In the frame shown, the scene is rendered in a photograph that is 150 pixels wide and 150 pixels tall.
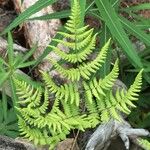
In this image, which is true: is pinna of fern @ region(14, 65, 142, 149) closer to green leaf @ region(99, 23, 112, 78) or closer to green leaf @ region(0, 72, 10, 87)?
green leaf @ region(99, 23, 112, 78)

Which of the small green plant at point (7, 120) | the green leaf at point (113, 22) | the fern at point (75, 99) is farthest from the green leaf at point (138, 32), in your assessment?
the small green plant at point (7, 120)

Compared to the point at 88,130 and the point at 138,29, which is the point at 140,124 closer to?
the point at 88,130

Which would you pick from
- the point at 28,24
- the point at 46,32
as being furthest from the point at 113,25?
the point at 28,24

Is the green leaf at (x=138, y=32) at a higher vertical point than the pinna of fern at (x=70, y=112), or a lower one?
higher

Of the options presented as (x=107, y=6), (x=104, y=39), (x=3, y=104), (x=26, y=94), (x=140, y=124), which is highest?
(x=107, y=6)

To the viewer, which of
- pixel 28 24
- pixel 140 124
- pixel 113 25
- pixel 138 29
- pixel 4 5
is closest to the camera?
pixel 113 25

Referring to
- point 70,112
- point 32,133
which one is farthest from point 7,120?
point 70,112

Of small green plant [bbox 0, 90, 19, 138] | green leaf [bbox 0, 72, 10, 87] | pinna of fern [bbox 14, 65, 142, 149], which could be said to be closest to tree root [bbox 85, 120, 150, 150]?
pinna of fern [bbox 14, 65, 142, 149]

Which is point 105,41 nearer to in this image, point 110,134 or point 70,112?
point 110,134

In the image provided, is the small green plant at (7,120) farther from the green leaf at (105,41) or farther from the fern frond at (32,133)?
the green leaf at (105,41)

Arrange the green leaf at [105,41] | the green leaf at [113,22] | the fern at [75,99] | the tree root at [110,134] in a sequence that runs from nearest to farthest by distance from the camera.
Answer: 1. the fern at [75,99]
2. the green leaf at [113,22]
3. the tree root at [110,134]
4. the green leaf at [105,41]

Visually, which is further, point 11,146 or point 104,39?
point 104,39
